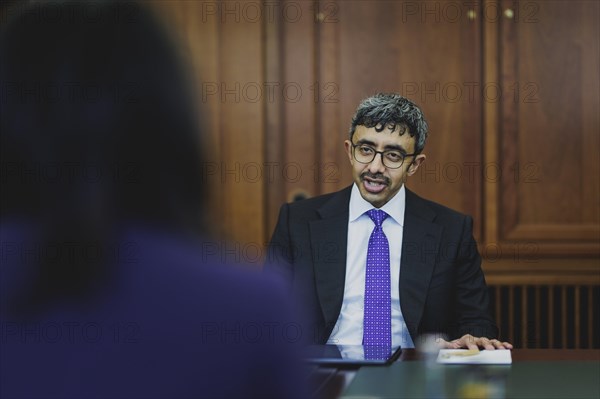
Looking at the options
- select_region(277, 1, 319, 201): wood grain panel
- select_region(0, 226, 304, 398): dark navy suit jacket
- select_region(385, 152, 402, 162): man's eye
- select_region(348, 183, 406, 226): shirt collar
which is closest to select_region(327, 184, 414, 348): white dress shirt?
select_region(348, 183, 406, 226): shirt collar

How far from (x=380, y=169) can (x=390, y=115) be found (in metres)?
0.17

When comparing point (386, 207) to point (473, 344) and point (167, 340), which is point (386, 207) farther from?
point (167, 340)

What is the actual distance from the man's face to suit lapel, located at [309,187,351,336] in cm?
10

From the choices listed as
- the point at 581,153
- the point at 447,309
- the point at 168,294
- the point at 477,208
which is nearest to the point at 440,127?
the point at 477,208

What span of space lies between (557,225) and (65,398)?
124 inches

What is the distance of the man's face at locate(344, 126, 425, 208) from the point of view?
273 cm

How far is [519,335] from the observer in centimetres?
376

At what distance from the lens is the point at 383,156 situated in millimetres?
2750

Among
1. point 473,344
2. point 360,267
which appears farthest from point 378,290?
point 473,344

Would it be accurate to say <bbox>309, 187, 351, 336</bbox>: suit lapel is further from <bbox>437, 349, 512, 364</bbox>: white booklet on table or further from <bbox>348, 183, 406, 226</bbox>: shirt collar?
<bbox>437, 349, 512, 364</bbox>: white booklet on table

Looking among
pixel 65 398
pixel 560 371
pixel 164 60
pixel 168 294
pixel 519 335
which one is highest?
pixel 164 60

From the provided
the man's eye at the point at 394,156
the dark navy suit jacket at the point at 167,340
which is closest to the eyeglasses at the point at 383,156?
the man's eye at the point at 394,156

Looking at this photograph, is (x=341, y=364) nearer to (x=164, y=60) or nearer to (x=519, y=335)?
(x=164, y=60)

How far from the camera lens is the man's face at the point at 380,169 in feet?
8.96
